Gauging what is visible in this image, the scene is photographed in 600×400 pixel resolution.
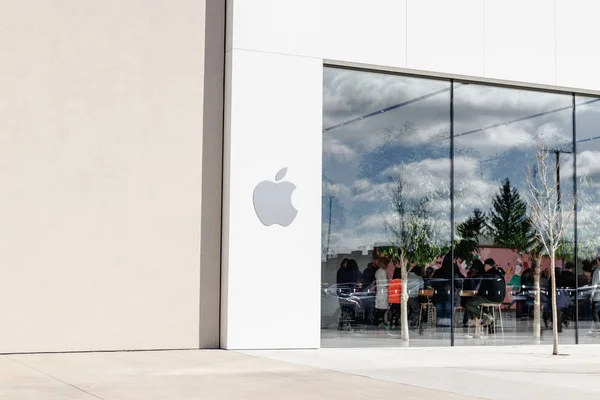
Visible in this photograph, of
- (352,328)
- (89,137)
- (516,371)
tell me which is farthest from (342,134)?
(516,371)

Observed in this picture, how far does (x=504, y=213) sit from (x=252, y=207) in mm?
4672

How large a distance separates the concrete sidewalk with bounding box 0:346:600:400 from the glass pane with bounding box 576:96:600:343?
2.76m

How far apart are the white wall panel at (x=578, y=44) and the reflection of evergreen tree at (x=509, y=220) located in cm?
227

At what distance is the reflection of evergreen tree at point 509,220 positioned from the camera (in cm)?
1540

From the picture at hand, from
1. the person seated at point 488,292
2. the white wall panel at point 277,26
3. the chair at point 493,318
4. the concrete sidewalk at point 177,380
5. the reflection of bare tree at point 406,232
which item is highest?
the white wall panel at point 277,26

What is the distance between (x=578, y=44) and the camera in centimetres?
1617

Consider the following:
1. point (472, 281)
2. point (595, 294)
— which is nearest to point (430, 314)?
point (472, 281)

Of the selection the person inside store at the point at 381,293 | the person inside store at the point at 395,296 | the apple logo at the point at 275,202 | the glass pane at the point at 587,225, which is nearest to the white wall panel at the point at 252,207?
the apple logo at the point at 275,202

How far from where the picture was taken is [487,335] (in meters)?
15.2

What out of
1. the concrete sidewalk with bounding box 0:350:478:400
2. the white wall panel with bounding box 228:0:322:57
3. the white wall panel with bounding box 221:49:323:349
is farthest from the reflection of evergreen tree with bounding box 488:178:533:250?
the concrete sidewalk with bounding box 0:350:478:400

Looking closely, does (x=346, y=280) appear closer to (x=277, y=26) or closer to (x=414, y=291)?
(x=414, y=291)

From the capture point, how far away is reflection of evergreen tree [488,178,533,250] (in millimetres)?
15398

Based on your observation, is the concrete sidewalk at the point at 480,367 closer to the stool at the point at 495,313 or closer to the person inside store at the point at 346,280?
the stool at the point at 495,313

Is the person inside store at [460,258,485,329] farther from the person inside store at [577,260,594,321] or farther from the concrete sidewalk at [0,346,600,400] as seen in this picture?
the person inside store at [577,260,594,321]
